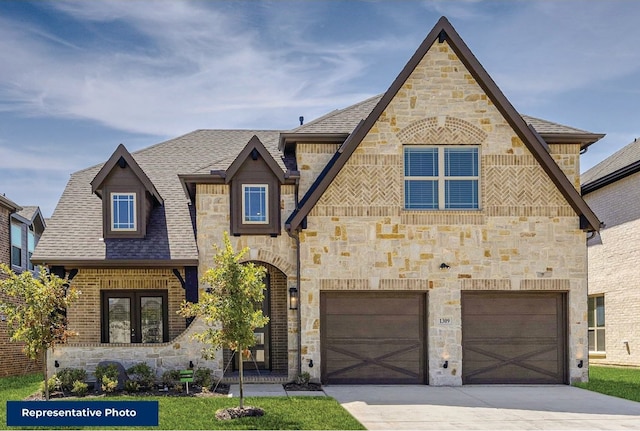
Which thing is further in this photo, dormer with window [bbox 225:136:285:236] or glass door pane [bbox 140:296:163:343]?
glass door pane [bbox 140:296:163:343]

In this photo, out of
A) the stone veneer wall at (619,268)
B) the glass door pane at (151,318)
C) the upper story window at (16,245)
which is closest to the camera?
the glass door pane at (151,318)

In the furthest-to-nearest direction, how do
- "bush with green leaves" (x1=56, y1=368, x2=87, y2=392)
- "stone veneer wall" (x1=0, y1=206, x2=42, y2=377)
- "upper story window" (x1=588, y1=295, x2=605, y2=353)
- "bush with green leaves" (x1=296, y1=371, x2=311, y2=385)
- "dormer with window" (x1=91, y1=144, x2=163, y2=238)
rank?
"upper story window" (x1=588, y1=295, x2=605, y2=353)
"stone veneer wall" (x1=0, y1=206, x2=42, y2=377)
"dormer with window" (x1=91, y1=144, x2=163, y2=238)
"bush with green leaves" (x1=296, y1=371, x2=311, y2=385)
"bush with green leaves" (x1=56, y1=368, x2=87, y2=392)

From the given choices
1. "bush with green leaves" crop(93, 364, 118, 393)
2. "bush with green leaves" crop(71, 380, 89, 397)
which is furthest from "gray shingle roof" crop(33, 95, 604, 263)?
"bush with green leaves" crop(71, 380, 89, 397)

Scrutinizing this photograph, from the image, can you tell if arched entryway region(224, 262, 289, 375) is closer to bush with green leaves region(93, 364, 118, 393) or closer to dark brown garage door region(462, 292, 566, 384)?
bush with green leaves region(93, 364, 118, 393)

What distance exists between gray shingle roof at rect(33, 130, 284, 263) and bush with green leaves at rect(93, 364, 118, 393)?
9.80ft

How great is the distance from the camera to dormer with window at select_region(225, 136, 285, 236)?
18.2 metres

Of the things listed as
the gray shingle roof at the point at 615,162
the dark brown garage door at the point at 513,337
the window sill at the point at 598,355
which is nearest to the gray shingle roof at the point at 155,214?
the dark brown garage door at the point at 513,337

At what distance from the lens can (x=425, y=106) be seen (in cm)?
1794

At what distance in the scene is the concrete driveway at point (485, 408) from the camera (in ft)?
40.2

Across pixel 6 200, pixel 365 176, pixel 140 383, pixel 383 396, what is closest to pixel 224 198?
pixel 365 176

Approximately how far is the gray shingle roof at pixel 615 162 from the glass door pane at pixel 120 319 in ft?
57.1

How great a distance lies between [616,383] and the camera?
60.2ft

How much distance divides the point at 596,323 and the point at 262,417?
18.5 metres

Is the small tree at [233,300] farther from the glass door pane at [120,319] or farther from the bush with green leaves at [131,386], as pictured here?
the glass door pane at [120,319]
